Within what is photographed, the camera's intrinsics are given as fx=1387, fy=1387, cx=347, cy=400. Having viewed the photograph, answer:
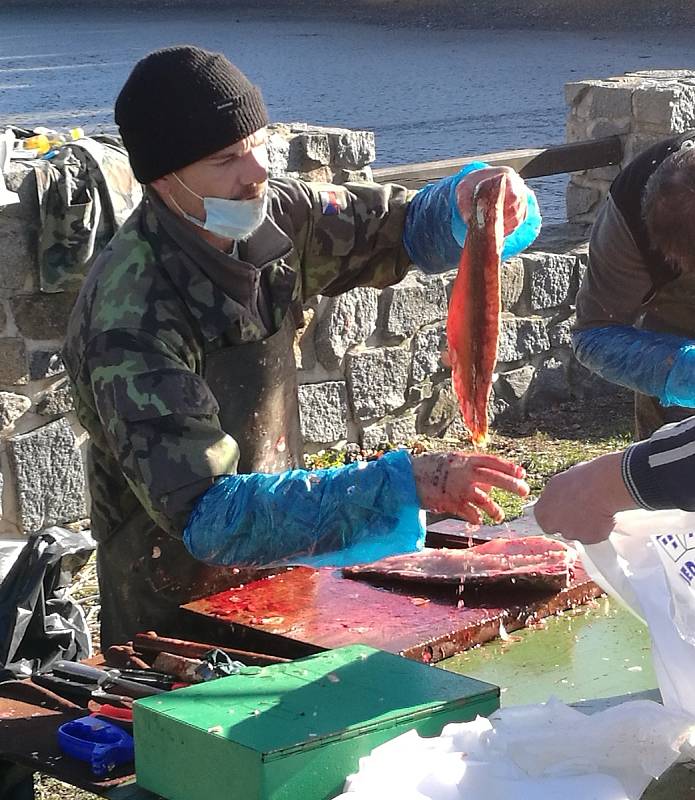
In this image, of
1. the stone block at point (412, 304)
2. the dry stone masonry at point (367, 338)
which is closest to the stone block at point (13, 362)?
the dry stone masonry at point (367, 338)

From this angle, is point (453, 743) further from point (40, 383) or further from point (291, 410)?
point (40, 383)

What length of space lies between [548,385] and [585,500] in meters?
5.01

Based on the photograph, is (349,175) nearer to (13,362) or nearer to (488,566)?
(13,362)

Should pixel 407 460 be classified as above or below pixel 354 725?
above

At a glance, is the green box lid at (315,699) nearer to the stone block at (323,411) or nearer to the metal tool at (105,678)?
the metal tool at (105,678)

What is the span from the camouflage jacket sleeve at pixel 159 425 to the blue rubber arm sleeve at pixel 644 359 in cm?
150

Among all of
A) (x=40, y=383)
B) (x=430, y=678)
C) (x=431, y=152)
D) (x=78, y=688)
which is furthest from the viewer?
(x=431, y=152)

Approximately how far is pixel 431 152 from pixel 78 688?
10065 mm

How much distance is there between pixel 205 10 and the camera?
29.9 m

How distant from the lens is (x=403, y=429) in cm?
677

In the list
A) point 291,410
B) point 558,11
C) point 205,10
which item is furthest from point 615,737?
point 205,10

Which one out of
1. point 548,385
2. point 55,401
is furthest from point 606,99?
point 55,401

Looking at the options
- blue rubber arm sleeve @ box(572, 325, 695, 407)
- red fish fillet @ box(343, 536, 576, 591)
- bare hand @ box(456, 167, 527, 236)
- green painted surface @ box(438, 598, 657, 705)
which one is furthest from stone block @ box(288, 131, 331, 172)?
green painted surface @ box(438, 598, 657, 705)

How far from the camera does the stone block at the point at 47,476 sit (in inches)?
208
